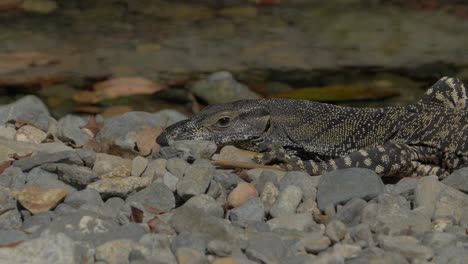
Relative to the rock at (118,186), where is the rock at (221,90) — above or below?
below

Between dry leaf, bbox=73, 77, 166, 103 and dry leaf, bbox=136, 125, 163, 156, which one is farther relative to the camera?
dry leaf, bbox=73, 77, 166, 103

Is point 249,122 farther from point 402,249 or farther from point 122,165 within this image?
point 402,249

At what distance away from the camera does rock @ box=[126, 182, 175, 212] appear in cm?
617

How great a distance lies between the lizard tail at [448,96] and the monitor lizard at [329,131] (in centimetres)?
44

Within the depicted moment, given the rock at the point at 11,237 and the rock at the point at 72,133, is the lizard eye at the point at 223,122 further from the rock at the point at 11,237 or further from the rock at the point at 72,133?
the rock at the point at 11,237

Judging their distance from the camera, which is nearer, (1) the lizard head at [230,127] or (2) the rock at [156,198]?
(2) the rock at [156,198]

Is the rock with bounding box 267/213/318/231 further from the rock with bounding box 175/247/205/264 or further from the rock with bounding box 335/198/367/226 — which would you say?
the rock with bounding box 175/247/205/264

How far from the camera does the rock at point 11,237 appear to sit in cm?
555

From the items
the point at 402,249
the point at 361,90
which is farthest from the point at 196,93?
the point at 402,249

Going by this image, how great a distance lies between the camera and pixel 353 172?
644cm

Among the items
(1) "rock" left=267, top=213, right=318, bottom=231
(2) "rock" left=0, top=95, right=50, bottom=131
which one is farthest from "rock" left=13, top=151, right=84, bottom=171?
(1) "rock" left=267, top=213, right=318, bottom=231

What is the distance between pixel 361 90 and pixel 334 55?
4.68ft

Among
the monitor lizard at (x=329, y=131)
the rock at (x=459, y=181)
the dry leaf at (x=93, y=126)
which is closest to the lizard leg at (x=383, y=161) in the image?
the monitor lizard at (x=329, y=131)

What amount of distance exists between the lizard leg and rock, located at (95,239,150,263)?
240 centimetres
